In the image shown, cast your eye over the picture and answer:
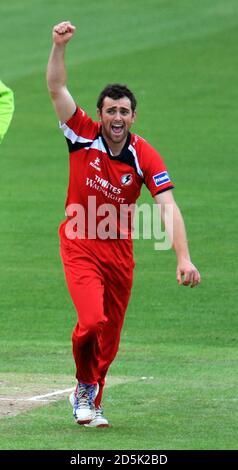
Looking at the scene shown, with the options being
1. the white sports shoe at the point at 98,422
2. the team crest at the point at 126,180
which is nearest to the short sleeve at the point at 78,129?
the team crest at the point at 126,180

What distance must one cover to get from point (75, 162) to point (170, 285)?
9.63 metres

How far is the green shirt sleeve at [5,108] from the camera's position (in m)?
11.3

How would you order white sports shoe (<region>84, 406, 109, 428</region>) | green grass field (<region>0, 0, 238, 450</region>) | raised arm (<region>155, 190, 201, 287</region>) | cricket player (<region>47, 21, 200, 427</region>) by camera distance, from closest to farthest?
→ raised arm (<region>155, 190, 201, 287</region>) → cricket player (<region>47, 21, 200, 427</region>) → white sports shoe (<region>84, 406, 109, 428</region>) → green grass field (<region>0, 0, 238, 450</region>)

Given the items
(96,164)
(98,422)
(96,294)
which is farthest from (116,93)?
(98,422)

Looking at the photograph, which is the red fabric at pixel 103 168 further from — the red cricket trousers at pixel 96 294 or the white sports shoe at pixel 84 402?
the white sports shoe at pixel 84 402

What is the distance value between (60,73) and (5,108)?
0.98m

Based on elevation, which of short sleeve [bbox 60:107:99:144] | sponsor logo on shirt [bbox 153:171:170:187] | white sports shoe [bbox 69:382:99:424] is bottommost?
white sports shoe [bbox 69:382:99:424]

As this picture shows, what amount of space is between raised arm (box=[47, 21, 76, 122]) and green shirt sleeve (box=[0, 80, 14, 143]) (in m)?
0.81

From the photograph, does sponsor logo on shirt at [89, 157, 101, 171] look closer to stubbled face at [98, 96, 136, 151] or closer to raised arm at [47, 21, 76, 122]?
stubbled face at [98, 96, 136, 151]

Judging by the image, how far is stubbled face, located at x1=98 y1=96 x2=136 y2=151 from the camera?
34.8 feet

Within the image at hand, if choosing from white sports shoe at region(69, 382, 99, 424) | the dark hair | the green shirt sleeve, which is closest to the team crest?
the dark hair

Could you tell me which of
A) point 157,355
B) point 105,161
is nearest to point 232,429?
point 105,161

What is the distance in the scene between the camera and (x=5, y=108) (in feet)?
37.3

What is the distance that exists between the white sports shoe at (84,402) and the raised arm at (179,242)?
132cm
